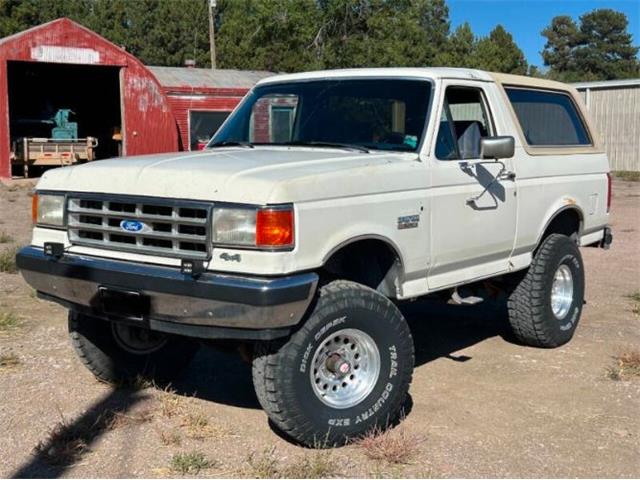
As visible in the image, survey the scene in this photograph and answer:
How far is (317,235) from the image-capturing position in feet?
13.6

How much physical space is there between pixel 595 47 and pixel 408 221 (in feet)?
271

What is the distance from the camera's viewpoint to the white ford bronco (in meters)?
4.03

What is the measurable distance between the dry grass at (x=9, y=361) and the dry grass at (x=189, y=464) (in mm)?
2169

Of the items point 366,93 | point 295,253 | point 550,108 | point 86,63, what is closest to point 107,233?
point 295,253

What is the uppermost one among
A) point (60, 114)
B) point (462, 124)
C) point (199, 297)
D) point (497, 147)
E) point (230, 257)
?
point (60, 114)

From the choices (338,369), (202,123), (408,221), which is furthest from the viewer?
(202,123)

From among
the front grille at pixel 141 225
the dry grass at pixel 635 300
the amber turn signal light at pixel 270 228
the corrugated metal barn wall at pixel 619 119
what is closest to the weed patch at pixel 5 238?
the front grille at pixel 141 225

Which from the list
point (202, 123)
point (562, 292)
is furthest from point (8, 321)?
point (202, 123)

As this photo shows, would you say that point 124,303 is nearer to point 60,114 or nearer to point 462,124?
point 462,124

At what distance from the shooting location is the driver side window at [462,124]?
529cm

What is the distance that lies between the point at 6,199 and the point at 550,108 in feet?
52.1

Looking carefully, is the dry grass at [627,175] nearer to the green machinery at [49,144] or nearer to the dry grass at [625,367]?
the green machinery at [49,144]

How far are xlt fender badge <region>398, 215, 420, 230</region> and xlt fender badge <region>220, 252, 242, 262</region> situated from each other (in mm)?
1102

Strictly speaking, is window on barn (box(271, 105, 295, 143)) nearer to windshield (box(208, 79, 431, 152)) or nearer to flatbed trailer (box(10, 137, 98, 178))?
windshield (box(208, 79, 431, 152))
